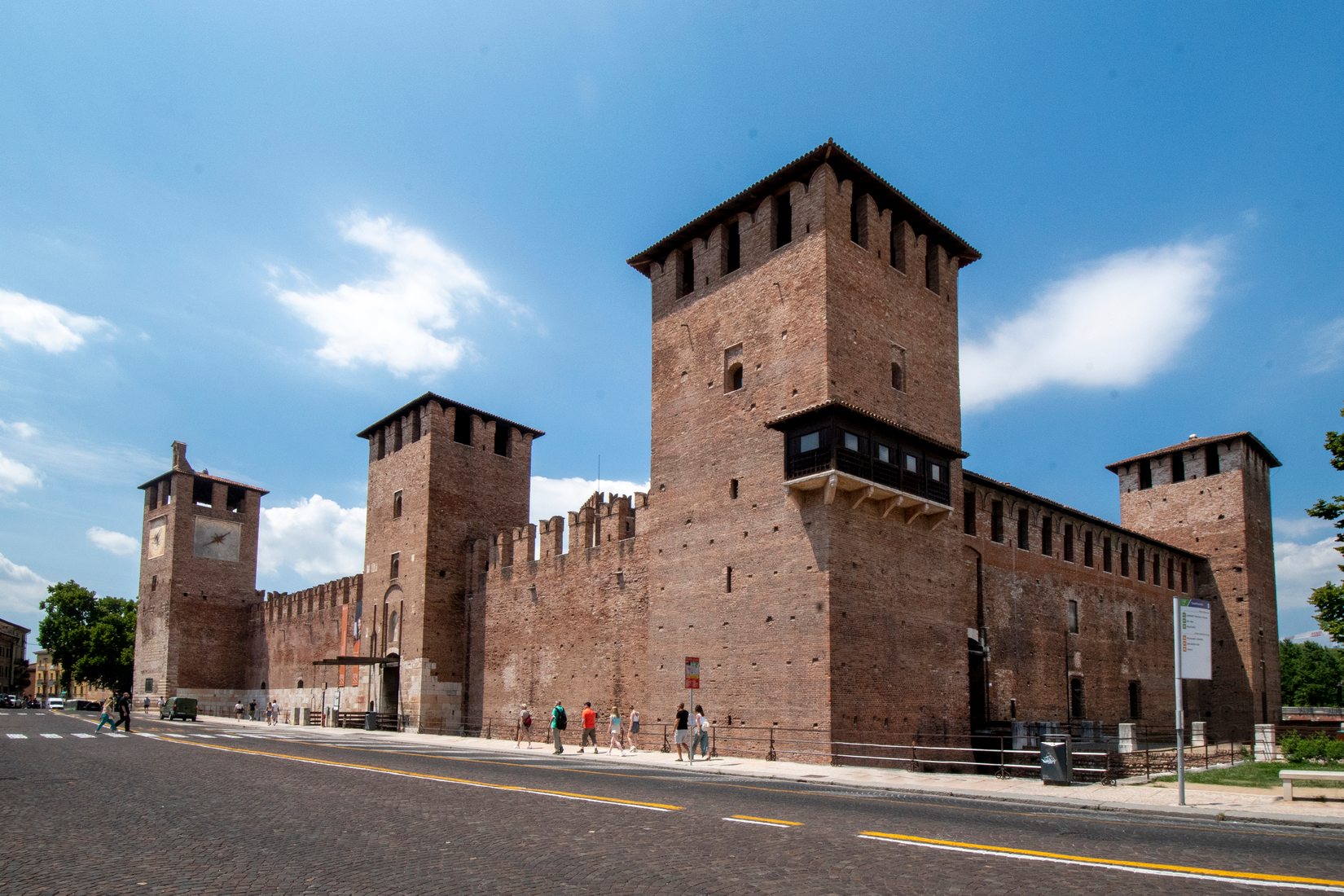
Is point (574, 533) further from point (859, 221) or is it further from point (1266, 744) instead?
point (1266, 744)

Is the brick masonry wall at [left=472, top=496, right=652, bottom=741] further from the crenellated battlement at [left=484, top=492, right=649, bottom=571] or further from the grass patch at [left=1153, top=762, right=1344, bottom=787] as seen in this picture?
the grass patch at [left=1153, top=762, right=1344, bottom=787]

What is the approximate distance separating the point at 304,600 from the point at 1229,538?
149 ft

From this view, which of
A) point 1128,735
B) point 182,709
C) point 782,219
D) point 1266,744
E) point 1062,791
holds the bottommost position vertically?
point 182,709

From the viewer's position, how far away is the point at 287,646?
166 ft

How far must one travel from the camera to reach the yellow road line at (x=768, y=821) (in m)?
10.5

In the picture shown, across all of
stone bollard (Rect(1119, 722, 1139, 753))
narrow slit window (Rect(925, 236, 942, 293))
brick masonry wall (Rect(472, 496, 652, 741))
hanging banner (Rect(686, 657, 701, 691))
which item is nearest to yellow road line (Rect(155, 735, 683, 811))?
hanging banner (Rect(686, 657, 701, 691))

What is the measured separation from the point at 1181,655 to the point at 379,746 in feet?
66.1

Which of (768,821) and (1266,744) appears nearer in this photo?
(768,821)

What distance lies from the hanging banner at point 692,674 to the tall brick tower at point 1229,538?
32400mm

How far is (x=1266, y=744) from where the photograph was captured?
2531 centimetres

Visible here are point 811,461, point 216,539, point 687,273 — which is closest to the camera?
point 811,461

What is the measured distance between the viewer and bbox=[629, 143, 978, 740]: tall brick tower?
23531mm

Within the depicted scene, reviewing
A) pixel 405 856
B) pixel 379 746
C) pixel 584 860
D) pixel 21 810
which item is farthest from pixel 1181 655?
pixel 379 746

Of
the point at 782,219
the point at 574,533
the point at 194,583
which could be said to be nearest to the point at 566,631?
the point at 574,533
